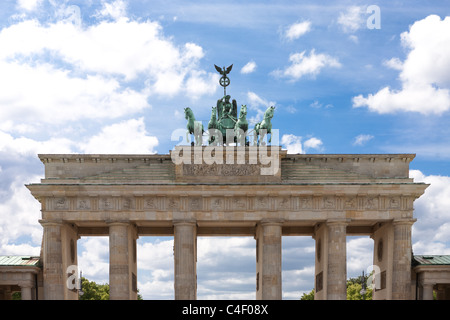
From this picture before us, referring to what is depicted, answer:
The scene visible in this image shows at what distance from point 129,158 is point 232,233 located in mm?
12300

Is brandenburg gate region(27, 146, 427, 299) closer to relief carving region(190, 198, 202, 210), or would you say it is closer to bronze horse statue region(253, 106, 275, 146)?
relief carving region(190, 198, 202, 210)

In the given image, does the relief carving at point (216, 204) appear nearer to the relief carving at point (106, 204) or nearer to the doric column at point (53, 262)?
the relief carving at point (106, 204)

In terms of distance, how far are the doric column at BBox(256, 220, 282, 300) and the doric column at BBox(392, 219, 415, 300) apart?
9.59 m

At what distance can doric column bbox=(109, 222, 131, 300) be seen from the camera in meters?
54.2

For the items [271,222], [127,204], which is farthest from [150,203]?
[271,222]

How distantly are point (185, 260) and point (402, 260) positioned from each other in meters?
18.0

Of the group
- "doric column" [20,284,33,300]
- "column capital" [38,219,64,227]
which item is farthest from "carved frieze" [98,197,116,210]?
"doric column" [20,284,33,300]

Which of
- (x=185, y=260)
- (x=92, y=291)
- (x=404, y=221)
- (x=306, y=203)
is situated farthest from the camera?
(x=92, y=291)

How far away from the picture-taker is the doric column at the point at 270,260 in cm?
5462

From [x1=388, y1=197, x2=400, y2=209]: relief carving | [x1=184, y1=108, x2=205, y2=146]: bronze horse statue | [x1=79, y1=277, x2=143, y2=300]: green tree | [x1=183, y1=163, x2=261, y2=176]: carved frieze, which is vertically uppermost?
[x1=184, y1=108, x2=205, y2=146]: bronze horse statue

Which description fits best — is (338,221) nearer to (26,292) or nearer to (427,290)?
(427,290)

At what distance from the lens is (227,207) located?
5550cm
